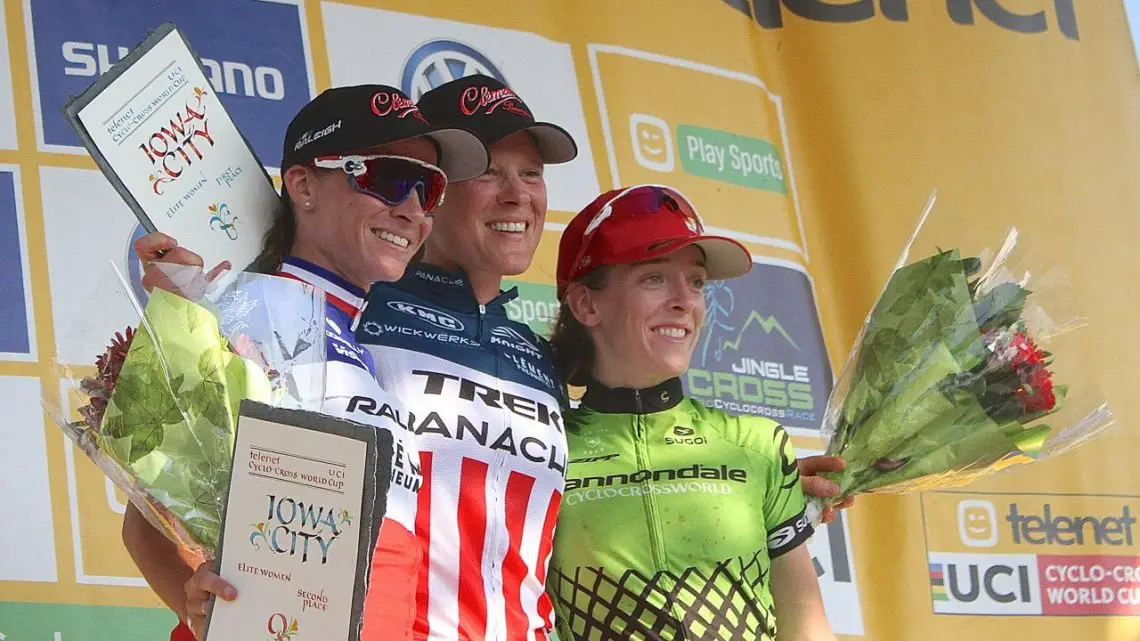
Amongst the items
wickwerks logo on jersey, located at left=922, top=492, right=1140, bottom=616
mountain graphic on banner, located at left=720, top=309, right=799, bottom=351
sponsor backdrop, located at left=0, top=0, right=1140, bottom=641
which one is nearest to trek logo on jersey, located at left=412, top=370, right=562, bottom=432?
sponsor backdrop, located at left=0, top=0, right=1140, bottom=641

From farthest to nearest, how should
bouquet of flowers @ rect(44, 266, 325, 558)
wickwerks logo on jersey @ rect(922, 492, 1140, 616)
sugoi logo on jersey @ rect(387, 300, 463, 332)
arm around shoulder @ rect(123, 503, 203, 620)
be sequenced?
wickwerks logo on jersey @ rect(922, 492, 1140, 616)
sugoi logo on jersey @ rect(387, 300, 463, 332)
arm around shoulder @ rect(123, 503, 203, 620)
bouquet of flowers @ rect(44, 266, 325, 558)

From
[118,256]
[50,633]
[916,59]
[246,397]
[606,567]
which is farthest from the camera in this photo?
[916,59]

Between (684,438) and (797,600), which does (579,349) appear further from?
(797,600)

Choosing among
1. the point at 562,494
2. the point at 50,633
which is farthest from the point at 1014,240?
the point at 50,633

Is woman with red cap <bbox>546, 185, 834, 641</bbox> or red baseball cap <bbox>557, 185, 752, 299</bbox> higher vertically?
red baseball cap <bbox>557, 185, 752, 299</bbox>

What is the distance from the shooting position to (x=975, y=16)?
4.33 meters

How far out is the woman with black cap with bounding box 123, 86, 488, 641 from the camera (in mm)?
1815

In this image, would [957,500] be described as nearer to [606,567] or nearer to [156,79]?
[606,567]

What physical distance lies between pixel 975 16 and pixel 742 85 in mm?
829

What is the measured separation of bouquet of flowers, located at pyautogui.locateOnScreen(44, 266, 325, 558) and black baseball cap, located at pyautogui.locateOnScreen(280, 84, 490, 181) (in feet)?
1.07

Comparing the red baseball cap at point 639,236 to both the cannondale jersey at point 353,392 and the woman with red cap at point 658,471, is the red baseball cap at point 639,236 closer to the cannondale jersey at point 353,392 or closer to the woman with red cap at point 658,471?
the woman with red cap at point 658,471

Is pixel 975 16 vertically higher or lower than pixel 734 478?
higher

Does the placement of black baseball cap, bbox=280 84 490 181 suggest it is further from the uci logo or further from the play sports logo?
the play sports logo

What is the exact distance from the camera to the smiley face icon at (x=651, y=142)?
3.80 meters
